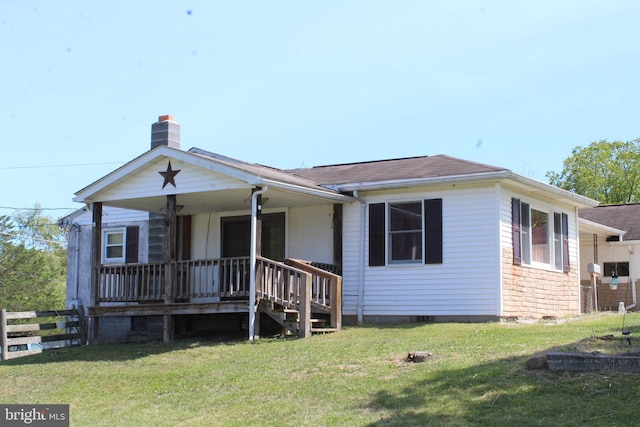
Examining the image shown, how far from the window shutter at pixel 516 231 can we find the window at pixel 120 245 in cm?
984

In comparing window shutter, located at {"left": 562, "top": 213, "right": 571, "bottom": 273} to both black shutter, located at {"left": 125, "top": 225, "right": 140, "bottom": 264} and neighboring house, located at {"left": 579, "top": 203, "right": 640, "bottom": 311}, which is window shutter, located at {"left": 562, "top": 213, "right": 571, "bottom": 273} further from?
black shutter, located at {"left": 125, "top": 225, "right": 140, "bottom": 264}

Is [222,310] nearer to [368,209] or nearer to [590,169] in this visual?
[368,209]

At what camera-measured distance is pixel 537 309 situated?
17.3 meters

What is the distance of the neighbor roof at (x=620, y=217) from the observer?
25.5 metres

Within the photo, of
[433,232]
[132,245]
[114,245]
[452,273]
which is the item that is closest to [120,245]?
[114,245]

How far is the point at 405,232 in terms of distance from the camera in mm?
16719

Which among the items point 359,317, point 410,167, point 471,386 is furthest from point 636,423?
point 410,167

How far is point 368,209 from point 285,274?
2.70 metres

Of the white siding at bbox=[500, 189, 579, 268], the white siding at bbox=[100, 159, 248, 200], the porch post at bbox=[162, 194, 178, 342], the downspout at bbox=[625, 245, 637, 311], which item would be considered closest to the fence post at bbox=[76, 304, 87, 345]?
the white siding at bbox=[100, 159, 248, 200]

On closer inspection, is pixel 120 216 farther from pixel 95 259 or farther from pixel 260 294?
pixel 260 294

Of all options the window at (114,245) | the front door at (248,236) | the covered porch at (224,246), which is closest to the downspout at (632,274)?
the covered porch at (224,246)

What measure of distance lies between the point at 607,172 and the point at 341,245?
35269 mm

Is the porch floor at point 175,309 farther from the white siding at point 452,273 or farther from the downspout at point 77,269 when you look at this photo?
the downspout at point 77,269

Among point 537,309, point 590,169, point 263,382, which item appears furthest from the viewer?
point 590,169
